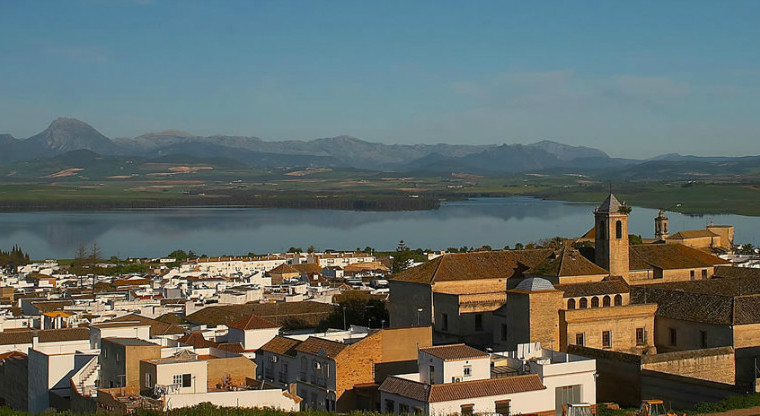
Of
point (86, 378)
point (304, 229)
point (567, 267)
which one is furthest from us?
point (304, 229)

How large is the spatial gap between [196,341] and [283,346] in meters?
3.53

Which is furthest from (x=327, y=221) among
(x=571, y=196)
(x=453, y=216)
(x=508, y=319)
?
(x=508, y=319)

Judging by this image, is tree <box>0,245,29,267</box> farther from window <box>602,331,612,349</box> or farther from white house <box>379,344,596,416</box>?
white house <box>379,344,596,416</box>

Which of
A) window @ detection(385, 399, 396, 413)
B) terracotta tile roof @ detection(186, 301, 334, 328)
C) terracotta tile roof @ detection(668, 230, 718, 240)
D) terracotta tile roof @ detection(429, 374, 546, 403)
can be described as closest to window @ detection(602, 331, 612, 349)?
terracotta tile roof @ detection(429, 374, 546, 403)

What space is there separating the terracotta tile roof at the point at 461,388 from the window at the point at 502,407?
125 millimetres

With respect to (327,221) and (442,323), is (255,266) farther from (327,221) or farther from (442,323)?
(327,221)

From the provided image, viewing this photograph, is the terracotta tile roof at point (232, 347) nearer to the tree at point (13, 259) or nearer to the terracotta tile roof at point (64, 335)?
the terracotta tile roof at point (64, 335)

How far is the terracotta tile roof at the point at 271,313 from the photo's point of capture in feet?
92.7

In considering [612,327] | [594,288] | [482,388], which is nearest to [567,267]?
[594,288]

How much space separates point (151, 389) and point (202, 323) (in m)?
14.2

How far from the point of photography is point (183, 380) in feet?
50.3

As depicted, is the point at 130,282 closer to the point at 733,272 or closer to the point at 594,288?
the point at 733,272

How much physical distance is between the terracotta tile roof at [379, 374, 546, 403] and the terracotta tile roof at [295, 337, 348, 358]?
6.53ft

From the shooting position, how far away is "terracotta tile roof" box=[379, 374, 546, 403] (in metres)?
14.2
